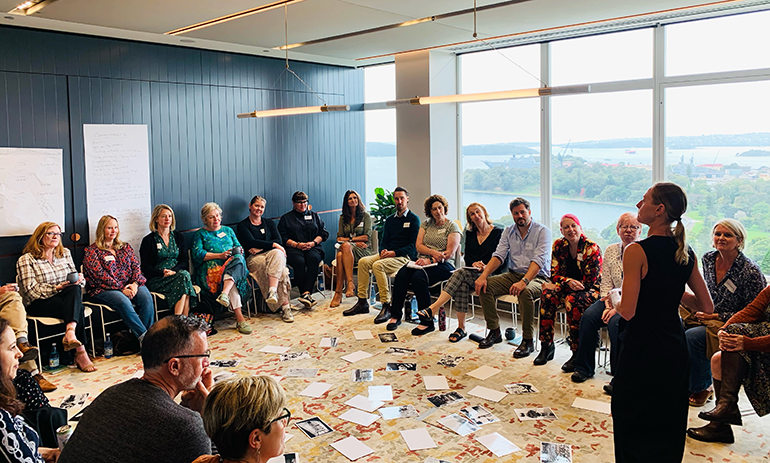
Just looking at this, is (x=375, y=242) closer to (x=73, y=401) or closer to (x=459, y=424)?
(x=459, y=424)

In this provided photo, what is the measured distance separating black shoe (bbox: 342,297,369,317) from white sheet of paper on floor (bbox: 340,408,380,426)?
241 centimetres

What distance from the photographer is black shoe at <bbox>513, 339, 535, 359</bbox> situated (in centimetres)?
513

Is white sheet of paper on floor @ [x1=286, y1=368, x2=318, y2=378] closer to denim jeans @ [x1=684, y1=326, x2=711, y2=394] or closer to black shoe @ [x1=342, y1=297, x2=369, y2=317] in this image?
black shoe @ [x1=342, y1=297, x2=369, y2=317]

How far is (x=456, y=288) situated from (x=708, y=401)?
90.1 inches

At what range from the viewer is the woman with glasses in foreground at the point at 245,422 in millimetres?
1798

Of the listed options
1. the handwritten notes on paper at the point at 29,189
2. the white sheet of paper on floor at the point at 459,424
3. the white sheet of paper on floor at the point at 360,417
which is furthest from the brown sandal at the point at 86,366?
the white sheet of paper on floor at the point at 459,424

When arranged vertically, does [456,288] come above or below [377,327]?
above

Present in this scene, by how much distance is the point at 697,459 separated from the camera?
3402 millimetres

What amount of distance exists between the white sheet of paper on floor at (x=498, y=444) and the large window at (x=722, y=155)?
3.16 meters

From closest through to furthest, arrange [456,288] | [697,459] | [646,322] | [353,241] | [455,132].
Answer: [646,322]
[697,459]
[456,288]
[353,241]
[455,132]

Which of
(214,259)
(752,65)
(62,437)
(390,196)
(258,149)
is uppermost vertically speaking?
Answer: (752,65)

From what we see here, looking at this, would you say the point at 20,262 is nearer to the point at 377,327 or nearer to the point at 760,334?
the point at 377,327

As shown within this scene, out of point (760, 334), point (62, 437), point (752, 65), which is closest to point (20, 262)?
point (62, 437)

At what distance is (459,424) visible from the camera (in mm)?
3879
